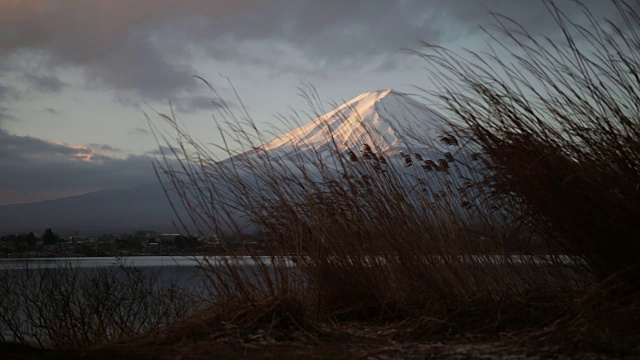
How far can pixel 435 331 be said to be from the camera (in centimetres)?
211

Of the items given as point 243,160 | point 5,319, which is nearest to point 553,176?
point 243,160

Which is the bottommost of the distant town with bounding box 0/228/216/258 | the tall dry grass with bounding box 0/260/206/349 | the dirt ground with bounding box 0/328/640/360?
the tall dry grass with bounding box 0/260/206/349

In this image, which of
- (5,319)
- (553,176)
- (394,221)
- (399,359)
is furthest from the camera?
(5,319)

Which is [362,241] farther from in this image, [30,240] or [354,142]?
[30,240]

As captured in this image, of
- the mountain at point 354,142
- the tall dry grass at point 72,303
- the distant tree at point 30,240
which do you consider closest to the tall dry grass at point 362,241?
the mountain at point 354,142

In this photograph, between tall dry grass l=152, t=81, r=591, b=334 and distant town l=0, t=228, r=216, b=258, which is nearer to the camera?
tall dry grass l=152, t=81, r=591, b=334

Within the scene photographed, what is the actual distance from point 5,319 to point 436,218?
5.10 m

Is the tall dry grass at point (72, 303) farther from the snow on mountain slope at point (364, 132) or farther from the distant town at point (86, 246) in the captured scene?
the snow on mountain slope at point (364, 132)

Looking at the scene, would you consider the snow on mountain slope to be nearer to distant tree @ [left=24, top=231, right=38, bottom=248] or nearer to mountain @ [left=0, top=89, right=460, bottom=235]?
mountain @ [left=0, top=89, right=460, bottom=235]

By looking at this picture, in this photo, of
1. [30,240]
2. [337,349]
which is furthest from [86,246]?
[337,349]

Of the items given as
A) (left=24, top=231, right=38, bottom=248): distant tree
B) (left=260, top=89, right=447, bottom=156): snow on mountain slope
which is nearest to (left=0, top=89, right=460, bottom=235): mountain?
(left=260, top=89, right=447, bottom=156): snow on mountain slope

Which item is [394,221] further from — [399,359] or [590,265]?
[399,359]

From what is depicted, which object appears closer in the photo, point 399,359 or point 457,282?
point 399,359

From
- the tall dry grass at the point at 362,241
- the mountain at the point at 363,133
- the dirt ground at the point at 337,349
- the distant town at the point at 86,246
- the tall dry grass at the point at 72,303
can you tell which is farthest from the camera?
the tall dry grass at the point at 72,303
